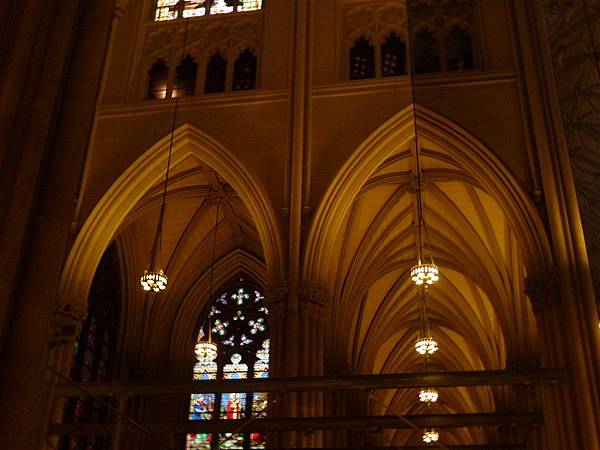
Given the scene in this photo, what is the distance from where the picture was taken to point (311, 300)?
51.2 ft

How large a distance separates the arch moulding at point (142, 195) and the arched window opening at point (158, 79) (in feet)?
5.79

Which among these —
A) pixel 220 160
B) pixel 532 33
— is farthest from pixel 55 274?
pixel 532 33

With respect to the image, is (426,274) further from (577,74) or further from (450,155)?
(577,74)

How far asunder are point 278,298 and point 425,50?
7074 millimetres

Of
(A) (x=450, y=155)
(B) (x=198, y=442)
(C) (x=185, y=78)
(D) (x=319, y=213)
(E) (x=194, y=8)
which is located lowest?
(B) (x=198, y=442)

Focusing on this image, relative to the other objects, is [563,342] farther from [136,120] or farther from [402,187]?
[136,120]

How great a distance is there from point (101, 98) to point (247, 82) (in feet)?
11.1

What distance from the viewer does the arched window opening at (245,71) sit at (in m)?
18.8

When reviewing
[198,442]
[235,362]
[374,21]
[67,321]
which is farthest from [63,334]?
[374,21]

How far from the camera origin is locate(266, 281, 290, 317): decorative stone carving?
50.8 feet

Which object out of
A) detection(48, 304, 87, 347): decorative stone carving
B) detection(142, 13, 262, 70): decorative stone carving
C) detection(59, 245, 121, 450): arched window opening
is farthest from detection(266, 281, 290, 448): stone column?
detection(142, 13, 262, 70): decorative stone carving

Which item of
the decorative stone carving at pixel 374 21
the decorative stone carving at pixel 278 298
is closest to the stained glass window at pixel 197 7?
the decorative stone carving at pixel 374 21

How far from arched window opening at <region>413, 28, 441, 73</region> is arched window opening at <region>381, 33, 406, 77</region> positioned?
31cm

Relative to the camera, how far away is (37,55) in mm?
7824
